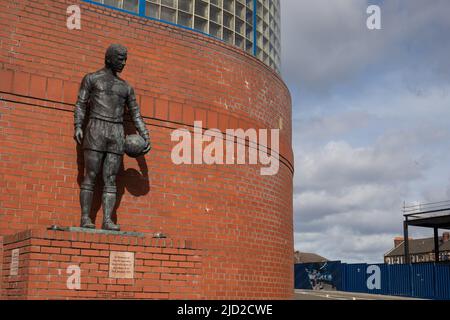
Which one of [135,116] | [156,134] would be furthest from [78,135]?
[156,134]

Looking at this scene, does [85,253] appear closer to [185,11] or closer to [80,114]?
[80,114]

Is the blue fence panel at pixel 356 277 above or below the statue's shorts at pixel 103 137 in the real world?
below

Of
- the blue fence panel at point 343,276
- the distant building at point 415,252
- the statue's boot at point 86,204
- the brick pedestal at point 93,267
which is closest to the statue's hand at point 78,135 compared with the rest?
the statue's boot at point 86,204

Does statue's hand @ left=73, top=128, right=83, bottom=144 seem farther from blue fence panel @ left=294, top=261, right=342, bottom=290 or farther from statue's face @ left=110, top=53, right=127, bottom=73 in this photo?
blue fence panel @ left=294, top=261, right=342, bottom=290

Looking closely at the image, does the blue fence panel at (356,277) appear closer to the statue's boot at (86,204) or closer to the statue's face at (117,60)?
the statue's boot at (86,204)

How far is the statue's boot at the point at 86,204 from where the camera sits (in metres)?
7.68

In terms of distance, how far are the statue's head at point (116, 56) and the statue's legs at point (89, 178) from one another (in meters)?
1.23

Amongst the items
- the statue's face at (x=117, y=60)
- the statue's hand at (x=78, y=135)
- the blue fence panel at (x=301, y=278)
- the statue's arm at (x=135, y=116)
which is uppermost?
the statue's face at (x=117, y=60)

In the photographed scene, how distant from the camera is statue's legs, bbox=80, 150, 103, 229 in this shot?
25.5 ft

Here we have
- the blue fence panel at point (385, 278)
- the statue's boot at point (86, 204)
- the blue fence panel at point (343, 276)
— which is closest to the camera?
the statue's boot at point (86, 204)

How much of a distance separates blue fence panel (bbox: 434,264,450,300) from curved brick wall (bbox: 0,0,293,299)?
20.8 meters

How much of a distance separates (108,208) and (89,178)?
0.48m

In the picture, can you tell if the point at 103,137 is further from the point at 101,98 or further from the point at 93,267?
the point at 93,267

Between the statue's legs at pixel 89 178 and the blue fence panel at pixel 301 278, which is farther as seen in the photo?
the blue fence panel at pixel 301 278
